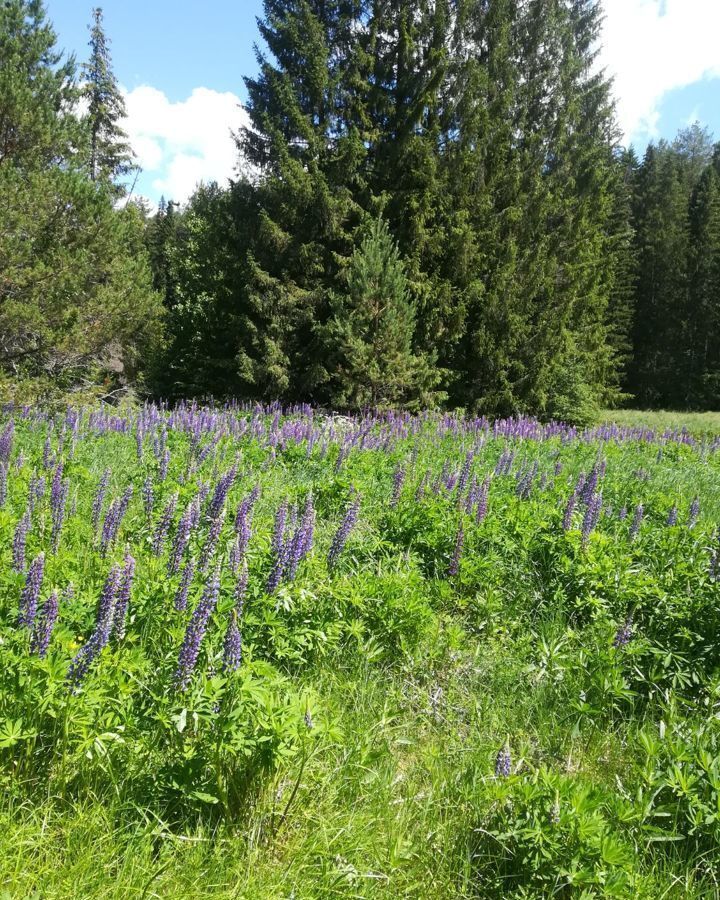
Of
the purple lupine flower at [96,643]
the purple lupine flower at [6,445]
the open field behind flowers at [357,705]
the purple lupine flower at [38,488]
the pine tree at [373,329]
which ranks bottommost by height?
the open field behind flowers at [357,705]

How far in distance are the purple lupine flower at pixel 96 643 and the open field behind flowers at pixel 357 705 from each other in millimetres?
11

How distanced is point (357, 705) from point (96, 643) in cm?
125

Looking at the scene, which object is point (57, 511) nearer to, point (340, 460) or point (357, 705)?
point (357, 705)

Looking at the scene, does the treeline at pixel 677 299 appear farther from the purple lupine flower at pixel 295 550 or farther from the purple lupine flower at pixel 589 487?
the purple lupine flower at pixel 295 550

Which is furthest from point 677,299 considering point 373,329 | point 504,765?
point 504,765

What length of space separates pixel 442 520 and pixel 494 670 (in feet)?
4.59

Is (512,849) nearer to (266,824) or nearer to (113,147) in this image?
(266,824)

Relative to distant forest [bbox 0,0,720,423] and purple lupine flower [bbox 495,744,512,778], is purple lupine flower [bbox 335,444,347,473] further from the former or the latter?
distant forest [bbox 0,0,720,423]

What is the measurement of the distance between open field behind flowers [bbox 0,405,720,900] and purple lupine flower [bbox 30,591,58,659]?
0.01 m

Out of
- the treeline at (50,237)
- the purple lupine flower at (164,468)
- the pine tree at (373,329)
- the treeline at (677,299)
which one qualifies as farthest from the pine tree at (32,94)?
the treeline at (677,299)

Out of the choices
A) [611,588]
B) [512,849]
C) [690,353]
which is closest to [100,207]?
[611,588]

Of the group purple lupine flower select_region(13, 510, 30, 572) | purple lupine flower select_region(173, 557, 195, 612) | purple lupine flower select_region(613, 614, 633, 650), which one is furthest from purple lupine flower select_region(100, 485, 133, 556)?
purple lupine flower select_region(613, 614, 633, 650)

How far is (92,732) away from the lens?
203 cm

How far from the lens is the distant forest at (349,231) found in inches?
431
